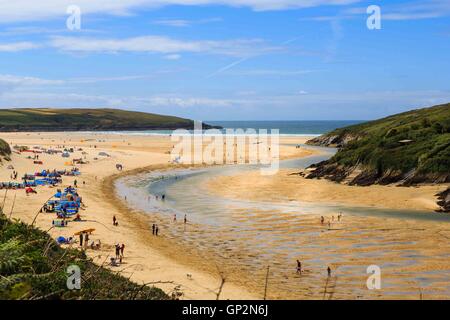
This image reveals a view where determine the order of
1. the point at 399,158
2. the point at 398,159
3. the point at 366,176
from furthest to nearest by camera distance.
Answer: the point at 366,176 < the point at 399,158 < the point at 398,159

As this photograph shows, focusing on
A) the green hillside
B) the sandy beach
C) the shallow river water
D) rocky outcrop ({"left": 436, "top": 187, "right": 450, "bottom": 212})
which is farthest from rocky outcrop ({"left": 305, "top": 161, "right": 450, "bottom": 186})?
the shallow river water

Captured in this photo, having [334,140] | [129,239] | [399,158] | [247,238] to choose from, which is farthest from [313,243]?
[334,140]

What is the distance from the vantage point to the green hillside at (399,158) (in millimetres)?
57750

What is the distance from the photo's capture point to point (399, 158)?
6272 cm

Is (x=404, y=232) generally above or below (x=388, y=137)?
below

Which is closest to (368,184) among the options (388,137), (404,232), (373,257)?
(388,137)

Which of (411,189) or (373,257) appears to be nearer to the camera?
(373,257)

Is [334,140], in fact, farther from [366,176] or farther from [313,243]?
[313,243]

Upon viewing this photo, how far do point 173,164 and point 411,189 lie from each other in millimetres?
47381

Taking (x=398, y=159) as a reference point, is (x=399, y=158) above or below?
above

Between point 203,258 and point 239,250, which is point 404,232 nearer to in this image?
point 239,250

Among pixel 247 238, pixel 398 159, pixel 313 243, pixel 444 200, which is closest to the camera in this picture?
pixel 313 243

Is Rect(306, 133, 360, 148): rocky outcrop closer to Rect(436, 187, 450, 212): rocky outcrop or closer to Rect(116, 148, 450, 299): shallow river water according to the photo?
Rect(436, 187, 450, 212): rocky outcrop

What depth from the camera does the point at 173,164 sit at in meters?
89.9
